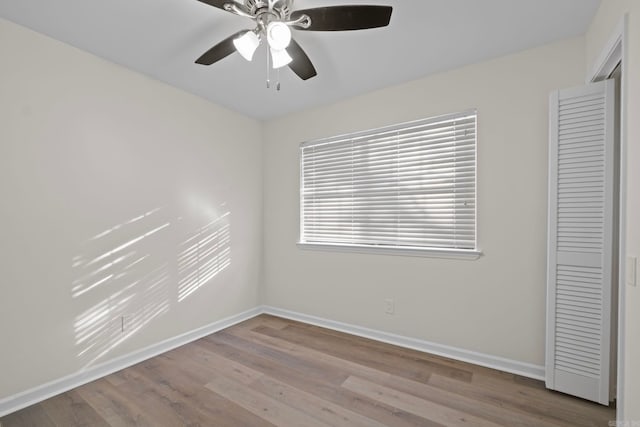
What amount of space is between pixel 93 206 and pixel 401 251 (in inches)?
101

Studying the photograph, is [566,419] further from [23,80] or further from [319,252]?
[23,80]

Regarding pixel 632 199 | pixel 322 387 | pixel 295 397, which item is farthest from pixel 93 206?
pixel 632 199

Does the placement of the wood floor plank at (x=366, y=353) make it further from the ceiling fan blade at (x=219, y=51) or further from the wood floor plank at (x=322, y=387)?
the ceiling fan blade at (x=219, y=51)

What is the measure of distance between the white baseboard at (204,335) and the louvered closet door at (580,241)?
0.31 meters

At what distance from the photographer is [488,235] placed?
2.34m

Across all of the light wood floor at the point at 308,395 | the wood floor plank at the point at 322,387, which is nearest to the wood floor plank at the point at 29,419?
the light wood floor at the point at 308,395

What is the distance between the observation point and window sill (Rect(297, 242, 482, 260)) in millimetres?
2416

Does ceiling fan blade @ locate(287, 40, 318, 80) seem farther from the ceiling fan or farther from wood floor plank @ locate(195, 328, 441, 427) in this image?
wood floor plank @ locate(195, 328, 441, 427)

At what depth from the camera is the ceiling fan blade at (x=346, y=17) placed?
1.34 metres

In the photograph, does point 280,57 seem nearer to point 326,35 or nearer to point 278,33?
point 278,33

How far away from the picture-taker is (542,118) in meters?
2.14

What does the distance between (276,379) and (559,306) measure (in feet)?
6.70

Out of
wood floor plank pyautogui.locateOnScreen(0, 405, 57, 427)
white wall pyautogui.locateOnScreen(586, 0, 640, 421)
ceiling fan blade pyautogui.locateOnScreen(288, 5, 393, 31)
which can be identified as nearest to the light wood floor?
wood floor plank pyautogui.locateOnScreen(0, 405, 57, 427)

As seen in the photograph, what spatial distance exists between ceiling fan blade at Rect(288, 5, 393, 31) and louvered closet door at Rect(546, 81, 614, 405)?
55.8 inches
